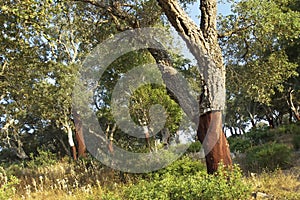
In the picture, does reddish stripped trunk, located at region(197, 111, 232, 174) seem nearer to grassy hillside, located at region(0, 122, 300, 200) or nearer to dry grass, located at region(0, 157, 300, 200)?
grassy hillside, located at region(0, 122, 300, 200)

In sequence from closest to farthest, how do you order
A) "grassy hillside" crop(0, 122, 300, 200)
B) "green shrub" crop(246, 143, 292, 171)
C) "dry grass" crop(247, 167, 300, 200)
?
"grassy hillside" crop(0, 122, 300, 200)
"dry grass" crop(247, 167, 300, 200)
"green shrub" crop(246, 143, 292, 171)

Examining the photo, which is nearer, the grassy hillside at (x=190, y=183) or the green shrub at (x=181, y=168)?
the grassy hillside at (x=190, y=183)

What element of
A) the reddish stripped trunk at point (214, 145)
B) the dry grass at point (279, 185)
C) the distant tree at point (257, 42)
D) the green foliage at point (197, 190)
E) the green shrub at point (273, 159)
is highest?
the distant tree at point (257, 42)

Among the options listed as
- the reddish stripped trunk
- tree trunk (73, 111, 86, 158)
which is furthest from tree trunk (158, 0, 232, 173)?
tree trunk (73, 111, 86, 158)

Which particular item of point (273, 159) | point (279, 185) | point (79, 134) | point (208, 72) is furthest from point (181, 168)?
point (79, 134)

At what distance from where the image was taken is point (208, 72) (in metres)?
7.90

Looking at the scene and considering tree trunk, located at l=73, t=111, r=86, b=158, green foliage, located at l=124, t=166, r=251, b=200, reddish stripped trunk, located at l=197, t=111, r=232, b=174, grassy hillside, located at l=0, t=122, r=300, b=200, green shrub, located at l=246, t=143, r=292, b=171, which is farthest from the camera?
tree trunk, located at l=73, t=111, r=86, b=158

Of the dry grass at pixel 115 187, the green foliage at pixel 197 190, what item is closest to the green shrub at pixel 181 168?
the dry grass at pixel 115 187

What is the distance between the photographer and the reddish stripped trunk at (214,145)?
7.65 metres

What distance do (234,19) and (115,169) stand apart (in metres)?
6.06

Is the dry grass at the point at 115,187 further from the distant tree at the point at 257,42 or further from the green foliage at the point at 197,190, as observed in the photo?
the distant tree at the point at 257,42

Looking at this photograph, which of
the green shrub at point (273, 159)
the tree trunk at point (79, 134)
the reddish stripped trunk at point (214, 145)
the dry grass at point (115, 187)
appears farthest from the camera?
the tree trunk at point (79, 134)

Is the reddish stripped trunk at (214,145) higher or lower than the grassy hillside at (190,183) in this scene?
higher

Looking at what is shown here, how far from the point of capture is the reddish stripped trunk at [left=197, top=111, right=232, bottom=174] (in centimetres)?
765
